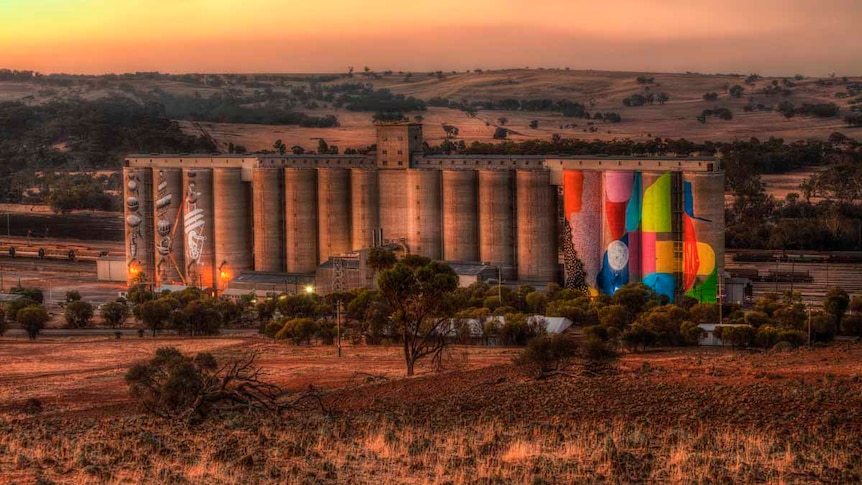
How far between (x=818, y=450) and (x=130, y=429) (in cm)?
1521

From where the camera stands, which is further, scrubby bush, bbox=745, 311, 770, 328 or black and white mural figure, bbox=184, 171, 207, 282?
black and white mural figure, bbox=184, 171, 207, 282

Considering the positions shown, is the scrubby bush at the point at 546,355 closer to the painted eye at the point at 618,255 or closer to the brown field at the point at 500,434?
the brown field at the point at 500,434

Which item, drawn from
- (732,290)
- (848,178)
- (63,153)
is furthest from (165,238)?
(63,153)

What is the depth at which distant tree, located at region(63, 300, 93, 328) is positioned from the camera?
66.6 m

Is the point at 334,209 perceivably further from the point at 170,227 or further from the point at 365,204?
the point at 170,227

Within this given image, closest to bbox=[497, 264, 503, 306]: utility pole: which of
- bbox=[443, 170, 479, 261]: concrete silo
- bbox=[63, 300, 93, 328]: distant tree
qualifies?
bbox=[443, 170, 479, 261]: concrete silo

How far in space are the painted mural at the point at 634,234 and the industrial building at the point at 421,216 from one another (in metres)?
0.06

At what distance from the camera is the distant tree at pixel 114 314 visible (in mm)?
66812

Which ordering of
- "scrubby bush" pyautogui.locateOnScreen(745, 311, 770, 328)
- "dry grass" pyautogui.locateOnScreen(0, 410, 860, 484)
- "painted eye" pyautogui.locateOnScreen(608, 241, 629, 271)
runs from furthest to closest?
"painted eye" pyautogui.locateOnScreen(608, 241, 629, 271), "scrubby bush" pyautogui.locateOnScreen(745, 311, 770, 328), "dry grass" pyautogui.locateOnScreen(0, 410, 860, 484)

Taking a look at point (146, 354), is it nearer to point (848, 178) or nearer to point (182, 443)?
point (182, 443)

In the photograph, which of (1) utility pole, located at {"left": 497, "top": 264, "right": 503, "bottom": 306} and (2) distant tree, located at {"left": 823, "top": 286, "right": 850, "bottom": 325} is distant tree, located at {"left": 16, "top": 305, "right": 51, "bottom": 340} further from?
(2) distant tree, located at {"left": 823, "top": 286, "right": 850, "bottom": 325}

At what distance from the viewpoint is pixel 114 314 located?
219ft

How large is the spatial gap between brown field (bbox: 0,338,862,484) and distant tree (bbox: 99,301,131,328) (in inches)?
1149

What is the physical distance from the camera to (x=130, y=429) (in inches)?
1125
